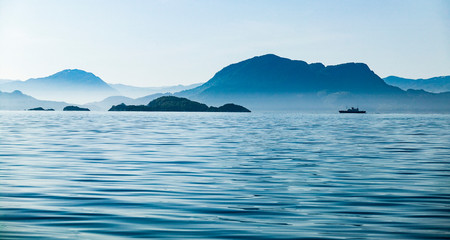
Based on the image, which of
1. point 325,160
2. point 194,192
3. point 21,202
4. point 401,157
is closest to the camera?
point 21,202

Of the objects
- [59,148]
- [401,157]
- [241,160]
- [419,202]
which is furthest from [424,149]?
[59,148]

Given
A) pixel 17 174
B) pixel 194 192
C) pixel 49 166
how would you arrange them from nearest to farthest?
pixel 194 192
pixel 17 174
pixel 49 166

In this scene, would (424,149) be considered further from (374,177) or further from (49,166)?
(49,166)

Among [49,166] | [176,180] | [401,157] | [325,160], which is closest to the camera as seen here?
[176,180]

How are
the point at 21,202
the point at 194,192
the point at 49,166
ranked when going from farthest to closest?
the point at 49,166 → the point at 194,192 → the point at 21,202

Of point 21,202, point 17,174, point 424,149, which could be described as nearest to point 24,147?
point 17,174

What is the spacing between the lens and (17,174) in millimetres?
24594

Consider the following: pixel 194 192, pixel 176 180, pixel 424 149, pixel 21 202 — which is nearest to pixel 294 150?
pixel 424 149

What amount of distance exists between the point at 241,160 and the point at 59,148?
48.5 feet

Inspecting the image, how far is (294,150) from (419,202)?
21.5 metres

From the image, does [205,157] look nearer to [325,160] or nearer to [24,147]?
[325,160]

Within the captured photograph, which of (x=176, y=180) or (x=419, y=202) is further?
(x=176, y=180)

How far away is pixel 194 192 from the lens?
65.7 feet

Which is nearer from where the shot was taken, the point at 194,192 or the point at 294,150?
the point at 194,192
